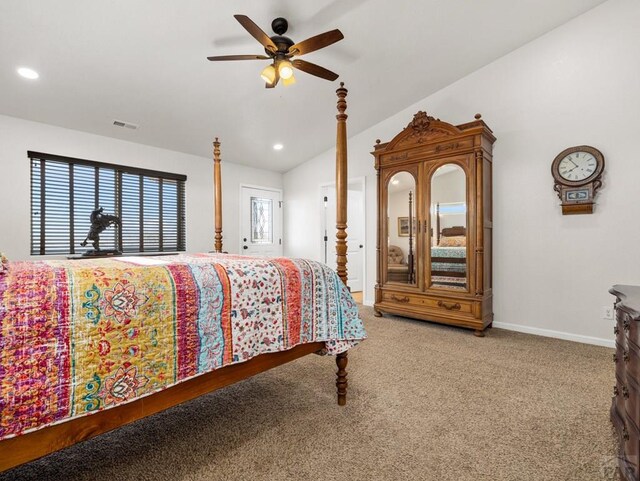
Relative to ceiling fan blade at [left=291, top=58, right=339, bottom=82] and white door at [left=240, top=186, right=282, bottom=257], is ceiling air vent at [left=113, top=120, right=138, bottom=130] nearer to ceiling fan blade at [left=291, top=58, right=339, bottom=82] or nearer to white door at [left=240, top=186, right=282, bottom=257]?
white door at [left=240, top=186, right=282, bottom=257]

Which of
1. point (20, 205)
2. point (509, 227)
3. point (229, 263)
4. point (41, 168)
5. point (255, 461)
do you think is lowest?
point (255, 461)

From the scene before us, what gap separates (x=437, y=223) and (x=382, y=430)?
2.47m

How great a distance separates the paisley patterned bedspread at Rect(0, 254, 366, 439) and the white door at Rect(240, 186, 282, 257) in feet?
13.1

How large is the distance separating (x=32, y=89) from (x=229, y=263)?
308cm

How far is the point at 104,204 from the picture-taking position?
4008 mm

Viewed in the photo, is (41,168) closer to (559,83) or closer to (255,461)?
(255,461)

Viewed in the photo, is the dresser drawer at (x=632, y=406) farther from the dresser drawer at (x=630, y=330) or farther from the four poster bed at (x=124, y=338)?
the four poster bed at (x=124, y=338)

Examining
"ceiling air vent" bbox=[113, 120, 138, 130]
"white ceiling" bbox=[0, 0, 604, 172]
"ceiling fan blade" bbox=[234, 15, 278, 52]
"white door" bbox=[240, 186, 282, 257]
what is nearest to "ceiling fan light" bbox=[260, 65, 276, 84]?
"ceiling fan blade" bbox=[234, 15, 278, 52]

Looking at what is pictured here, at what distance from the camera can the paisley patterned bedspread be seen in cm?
93

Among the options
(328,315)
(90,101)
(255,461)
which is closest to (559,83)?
(328,315)

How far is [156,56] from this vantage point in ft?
9.04

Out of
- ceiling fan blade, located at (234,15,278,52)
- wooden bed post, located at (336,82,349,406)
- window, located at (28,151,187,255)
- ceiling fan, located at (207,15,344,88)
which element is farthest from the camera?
window, located at (28,151,187,255)

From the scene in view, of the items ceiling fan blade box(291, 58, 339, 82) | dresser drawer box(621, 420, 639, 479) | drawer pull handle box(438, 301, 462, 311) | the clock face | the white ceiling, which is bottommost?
dresser drawer box(621, 420, 639, 479)

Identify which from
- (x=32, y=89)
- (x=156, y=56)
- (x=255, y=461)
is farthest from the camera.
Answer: (x=32, y=89)
